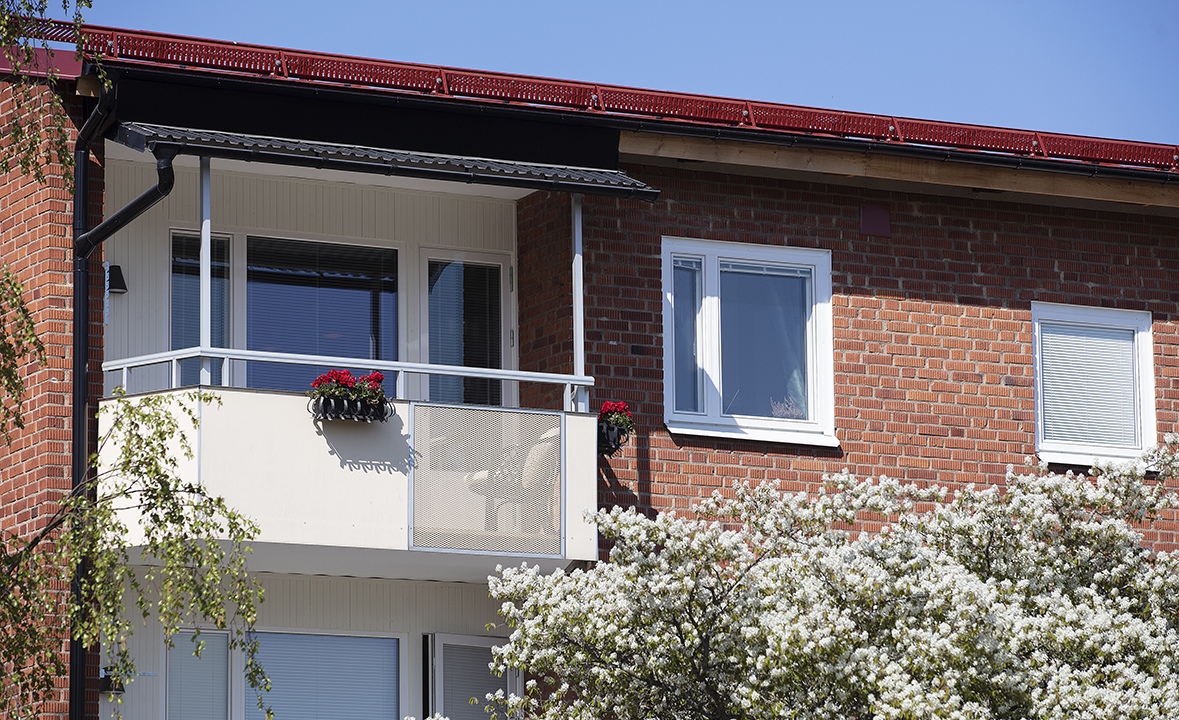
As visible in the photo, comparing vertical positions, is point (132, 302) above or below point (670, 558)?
above

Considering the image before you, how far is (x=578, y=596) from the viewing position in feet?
42.5

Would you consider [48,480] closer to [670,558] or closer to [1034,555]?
[670,558]

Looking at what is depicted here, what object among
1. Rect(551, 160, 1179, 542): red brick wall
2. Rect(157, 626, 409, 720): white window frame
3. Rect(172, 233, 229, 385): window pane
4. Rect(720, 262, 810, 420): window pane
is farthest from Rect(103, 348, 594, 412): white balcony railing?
Rect(157, 626, 409, 720): white window frame

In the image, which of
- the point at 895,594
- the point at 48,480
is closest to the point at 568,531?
the point at 895,594

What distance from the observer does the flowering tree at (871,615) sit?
12.1 metres

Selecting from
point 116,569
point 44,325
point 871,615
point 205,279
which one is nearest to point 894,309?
point 871,615

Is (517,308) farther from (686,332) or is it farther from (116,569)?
(116,569)

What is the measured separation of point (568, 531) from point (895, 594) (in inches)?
119

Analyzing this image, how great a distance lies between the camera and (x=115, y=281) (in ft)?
49.7

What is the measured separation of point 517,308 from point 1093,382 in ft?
18.2

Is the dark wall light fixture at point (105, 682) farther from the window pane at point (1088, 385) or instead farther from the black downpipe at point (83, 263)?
the window pane at point (1088, 385)

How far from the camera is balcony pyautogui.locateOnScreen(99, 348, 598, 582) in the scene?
45.2ft

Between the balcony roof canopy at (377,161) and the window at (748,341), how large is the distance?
140 cm

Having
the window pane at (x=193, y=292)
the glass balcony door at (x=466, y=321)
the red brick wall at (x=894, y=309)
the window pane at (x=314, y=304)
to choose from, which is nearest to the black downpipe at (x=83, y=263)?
the window pane at (x=193, y=292)
